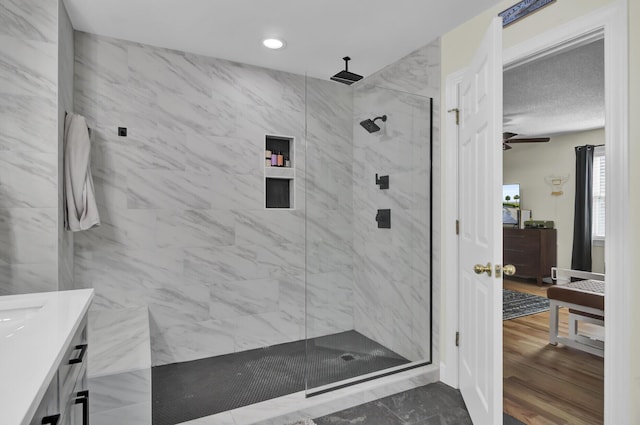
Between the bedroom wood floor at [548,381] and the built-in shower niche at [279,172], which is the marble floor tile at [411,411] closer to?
the bedroom wood floor at [548,381]

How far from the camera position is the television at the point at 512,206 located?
22.1ft

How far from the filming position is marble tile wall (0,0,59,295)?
198 centimetres

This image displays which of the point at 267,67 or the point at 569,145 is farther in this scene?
the point at 569,145

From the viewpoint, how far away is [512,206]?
6.80 meters

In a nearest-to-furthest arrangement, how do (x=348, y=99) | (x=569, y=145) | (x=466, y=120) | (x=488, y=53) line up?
1. (x=488, y=53)
2. (x=466, y=120)
3. (x=348, y=99)
4. (x=569, y=145)

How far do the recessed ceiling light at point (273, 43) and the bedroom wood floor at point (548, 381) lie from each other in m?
2.86

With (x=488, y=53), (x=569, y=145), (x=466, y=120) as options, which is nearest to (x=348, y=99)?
(x=466, y=120)

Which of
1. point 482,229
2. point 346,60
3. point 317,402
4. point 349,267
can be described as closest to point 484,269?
point 482,229

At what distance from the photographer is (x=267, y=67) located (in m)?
3.19

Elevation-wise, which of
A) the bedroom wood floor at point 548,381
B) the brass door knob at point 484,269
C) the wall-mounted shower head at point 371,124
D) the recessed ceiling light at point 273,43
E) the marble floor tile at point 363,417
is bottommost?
the bedroom wood floor at point 548,381

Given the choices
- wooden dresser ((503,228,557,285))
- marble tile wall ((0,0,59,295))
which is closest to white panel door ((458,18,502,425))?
marble tile wall ((0,0,59,295))

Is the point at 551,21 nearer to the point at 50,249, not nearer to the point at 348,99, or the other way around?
the point at 348,99

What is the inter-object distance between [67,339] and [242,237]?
2.13 metres

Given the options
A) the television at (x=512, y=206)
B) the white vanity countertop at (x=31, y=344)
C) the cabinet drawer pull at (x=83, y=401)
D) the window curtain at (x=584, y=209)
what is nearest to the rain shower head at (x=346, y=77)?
the white vanity countertop at (x=31, y=344)
